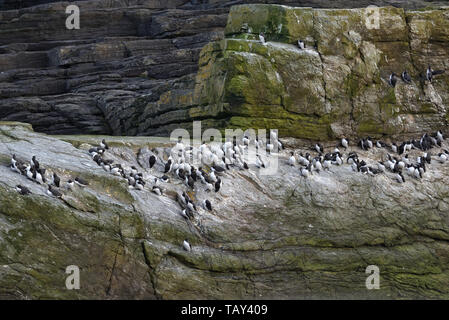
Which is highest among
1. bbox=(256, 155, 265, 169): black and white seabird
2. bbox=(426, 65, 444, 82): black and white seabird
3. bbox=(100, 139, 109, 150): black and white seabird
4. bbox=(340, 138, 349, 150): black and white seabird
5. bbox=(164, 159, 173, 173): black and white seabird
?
bbox=(426, 65, 444, 82): black and white seabird

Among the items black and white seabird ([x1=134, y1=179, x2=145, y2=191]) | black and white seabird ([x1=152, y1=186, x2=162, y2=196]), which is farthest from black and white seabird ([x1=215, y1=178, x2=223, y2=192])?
black and white seabird ([x1=134, y1=179, x2=145, y2=191])

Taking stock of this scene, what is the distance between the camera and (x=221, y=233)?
64.2 ft

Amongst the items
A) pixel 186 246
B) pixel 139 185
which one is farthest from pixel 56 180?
pixel 186 246

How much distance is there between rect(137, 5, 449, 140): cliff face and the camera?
25156 millimetres

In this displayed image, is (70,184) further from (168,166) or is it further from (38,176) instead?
(168,166)

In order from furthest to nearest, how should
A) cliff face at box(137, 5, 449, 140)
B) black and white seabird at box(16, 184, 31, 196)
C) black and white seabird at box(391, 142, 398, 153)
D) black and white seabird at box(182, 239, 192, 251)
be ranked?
black and white seabird at box(391, 142, 398, 153) → cliff face at box(137, 5, 449, 140) → black and white seabird at box(182, 239, 192, 251) → black and white seabird at box(16, 184, 31, 196)

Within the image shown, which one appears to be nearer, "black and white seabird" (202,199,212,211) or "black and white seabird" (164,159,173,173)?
"black and white seabird" (202,199,212,211)

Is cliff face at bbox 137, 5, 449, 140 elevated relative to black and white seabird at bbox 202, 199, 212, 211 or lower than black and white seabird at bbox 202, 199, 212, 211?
elevated

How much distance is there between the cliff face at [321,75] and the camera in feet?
82.5

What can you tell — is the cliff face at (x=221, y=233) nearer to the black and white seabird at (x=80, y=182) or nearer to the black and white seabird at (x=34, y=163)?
the black and white seabird at (x=80, y=182)

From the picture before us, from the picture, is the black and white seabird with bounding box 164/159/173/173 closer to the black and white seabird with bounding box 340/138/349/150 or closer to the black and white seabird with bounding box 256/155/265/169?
the black and white seabird with bounding box 256/155/265/169

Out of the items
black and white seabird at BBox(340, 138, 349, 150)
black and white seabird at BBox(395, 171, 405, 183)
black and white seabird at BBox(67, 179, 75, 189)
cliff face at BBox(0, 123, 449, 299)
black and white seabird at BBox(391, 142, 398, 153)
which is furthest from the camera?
black and white seabird at BBox(391, 142, 398, 153)

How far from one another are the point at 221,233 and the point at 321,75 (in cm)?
844

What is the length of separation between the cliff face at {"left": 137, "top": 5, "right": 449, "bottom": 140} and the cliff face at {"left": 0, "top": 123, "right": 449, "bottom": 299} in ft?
8.57
